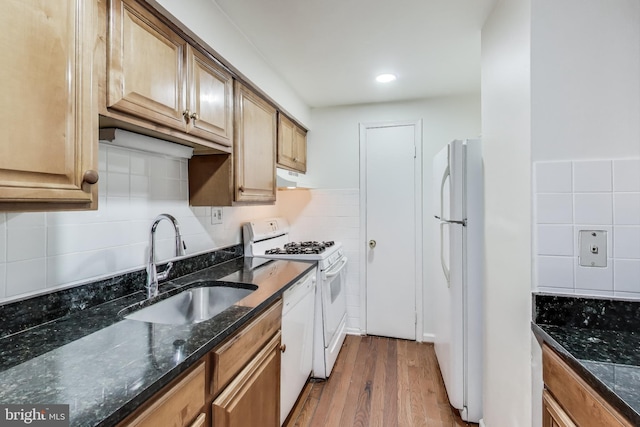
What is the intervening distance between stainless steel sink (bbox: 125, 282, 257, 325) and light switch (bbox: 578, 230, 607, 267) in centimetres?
144

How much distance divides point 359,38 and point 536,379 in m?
1.92

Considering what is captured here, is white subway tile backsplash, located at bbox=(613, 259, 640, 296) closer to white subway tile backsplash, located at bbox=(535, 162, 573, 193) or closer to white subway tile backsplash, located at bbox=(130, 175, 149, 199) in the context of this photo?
white subway tile backsplash, located at bbox=(535, 162, 573, 193)

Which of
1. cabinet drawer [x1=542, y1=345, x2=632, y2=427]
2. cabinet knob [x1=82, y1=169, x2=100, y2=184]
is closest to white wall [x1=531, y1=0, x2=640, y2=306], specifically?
cabinet drawer [x1=542, y1=345, x2=632, y2=427]

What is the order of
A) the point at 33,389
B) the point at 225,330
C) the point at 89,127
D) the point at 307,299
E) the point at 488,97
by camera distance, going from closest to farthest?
the point at 33,389, the point at 89,127, the point at 225,330, the point at 488,97, the point at 307,299

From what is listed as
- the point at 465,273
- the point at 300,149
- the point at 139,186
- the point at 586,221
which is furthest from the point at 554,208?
the point at 300,149

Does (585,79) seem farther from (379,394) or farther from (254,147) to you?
(379,394)

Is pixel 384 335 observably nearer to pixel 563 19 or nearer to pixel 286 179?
pixel 286 179

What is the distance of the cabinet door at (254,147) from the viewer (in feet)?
6.21

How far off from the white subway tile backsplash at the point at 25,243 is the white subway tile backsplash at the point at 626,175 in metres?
2.10

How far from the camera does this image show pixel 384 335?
3066mm

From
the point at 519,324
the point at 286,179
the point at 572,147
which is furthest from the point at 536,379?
the point at 286,179

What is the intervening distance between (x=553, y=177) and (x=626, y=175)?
0.23 meters

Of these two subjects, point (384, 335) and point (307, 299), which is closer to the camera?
point (307, 299)

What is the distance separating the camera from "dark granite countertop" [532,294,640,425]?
2.57 feet
